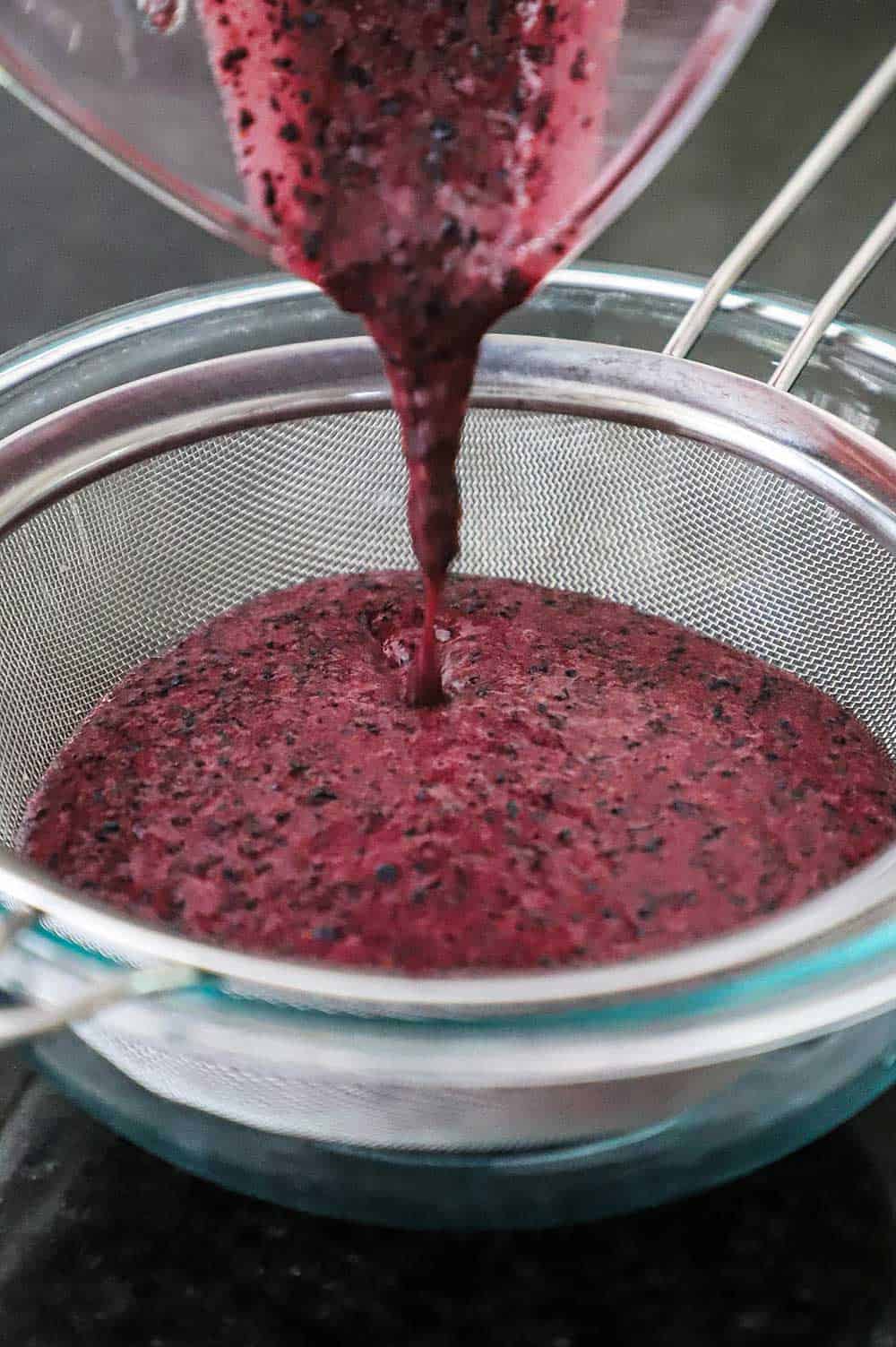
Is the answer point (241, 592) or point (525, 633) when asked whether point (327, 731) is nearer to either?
point (525, 633)

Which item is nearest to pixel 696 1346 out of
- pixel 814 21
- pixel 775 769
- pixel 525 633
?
pixel 775 769

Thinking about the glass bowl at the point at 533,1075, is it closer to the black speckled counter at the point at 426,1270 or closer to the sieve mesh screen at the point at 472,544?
the black speckled counter at the point at 426,1270

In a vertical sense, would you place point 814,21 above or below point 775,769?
above

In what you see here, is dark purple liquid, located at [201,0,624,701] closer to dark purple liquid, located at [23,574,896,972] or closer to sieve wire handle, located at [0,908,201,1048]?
dark purple liquid, located at [23,574,896,972]

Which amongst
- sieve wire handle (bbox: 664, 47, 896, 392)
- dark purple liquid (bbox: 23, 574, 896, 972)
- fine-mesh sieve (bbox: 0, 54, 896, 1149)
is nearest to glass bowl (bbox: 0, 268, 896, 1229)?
fine-mesh sieve (bbox: 0, 54, 896, 1149)

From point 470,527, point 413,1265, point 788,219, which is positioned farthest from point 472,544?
point 413,1265

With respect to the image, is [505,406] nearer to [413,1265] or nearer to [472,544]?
[472,544]

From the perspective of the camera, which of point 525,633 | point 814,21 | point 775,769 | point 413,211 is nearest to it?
point 413,211

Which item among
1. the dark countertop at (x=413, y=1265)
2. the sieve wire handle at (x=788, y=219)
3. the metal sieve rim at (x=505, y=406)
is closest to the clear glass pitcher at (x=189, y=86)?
the sieve wire handle at (x=788, y=219)

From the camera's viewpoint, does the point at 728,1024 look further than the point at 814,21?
No
